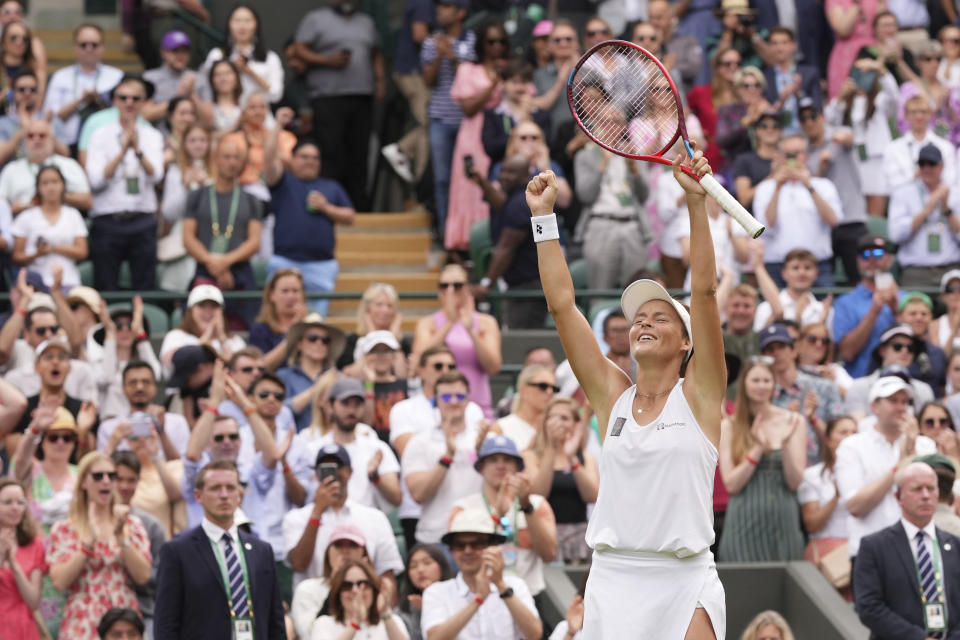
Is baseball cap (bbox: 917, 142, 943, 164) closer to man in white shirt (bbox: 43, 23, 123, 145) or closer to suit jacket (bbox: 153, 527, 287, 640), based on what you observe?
man in white shirt (bbox: 43, 23, 123, 145)

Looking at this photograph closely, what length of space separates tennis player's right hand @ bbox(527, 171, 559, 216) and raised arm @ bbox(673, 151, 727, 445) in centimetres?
51

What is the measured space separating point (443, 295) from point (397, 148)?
4.12 metres

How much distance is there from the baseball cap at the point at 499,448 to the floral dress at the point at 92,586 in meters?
1.94

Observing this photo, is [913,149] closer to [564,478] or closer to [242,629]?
[564,478]

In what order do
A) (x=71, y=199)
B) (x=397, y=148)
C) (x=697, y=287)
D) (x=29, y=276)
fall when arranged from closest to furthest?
1. (x=697, y=287)
2. (x=29, y=276)
3. (x=71, y=199)
4. (x=397, y=148)

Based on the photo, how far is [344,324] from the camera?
1469cm

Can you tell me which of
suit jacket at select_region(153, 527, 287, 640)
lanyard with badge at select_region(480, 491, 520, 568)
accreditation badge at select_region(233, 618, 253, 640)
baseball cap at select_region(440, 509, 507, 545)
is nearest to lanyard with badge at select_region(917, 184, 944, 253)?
lanyard with badge at select_region(480, 491, 520, 568)

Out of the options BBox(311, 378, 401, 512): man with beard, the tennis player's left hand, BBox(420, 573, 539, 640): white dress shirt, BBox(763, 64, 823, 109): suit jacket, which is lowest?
BBox(420, 573, 539, 640): white dress shirt

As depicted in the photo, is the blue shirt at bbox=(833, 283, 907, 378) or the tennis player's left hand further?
the blue shirt at bbox=(833, 283, 907, 378)

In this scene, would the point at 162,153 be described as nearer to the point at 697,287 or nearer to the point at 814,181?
the point at 814,181

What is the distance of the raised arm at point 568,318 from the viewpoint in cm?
658

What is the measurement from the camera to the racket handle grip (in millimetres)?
5836

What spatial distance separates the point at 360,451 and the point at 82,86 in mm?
5536

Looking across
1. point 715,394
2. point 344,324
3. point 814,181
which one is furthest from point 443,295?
point 715,394
